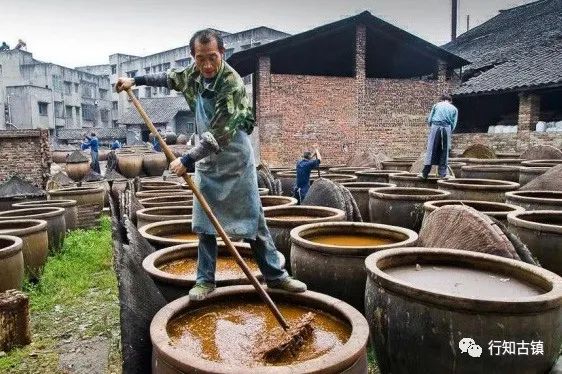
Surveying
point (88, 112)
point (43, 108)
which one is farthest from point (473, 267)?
point (88, 112)

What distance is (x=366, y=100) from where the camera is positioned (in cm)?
1588

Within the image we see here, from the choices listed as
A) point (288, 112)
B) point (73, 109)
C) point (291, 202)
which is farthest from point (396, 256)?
point (73, 109)

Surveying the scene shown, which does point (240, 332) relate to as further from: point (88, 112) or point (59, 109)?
point (88, 112)

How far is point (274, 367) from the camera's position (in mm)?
1872

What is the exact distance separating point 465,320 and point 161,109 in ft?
121

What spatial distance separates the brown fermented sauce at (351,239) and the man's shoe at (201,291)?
153cm

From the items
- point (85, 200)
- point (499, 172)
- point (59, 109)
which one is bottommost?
point (85, 200)

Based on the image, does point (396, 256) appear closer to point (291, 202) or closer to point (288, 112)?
point (291, 202)

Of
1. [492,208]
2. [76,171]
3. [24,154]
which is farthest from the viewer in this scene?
[76,171]

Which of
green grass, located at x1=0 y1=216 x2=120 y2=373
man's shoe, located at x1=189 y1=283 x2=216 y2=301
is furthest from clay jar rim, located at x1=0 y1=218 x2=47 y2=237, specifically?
man's shoe, located at x1=189 y1=283 x2=216 y2=301

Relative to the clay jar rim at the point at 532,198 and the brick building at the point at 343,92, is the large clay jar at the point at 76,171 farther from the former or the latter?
the clay jar rim at the point at 532,198

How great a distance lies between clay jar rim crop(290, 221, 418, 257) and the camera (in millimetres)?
3383

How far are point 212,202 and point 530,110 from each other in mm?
14623

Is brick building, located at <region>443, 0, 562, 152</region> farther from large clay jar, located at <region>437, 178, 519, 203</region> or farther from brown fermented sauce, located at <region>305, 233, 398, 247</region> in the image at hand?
brown fermented sauce, located at <region>305, 233, 398, 247</region>
